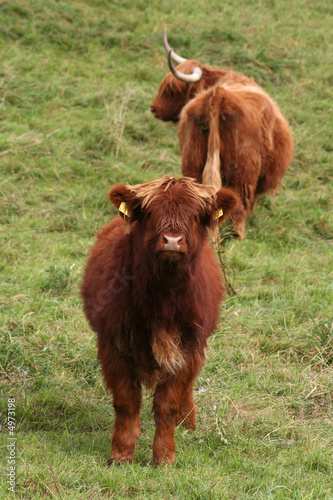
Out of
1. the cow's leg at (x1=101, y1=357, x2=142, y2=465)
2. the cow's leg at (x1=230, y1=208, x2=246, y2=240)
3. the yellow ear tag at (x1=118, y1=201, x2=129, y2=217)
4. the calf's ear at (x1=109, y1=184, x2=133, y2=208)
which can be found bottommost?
the cow's leg at (x1=230, y1=208, x2=246, y2=240)

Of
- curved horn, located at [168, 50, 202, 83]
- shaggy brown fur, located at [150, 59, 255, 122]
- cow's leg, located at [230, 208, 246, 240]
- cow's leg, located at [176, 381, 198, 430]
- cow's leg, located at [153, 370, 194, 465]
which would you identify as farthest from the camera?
shaggy brown fur, located at [150, 59, 255, 122]

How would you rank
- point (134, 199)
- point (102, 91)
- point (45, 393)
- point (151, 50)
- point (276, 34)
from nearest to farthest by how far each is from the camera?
point (134, 199) → point (45, 393) → point (102, 91) → point (151, 50) → point (276, 34)

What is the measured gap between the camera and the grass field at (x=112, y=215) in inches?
133

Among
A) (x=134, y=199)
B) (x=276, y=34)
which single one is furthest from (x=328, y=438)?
(x=276, y=34)

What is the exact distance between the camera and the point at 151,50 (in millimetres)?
11273

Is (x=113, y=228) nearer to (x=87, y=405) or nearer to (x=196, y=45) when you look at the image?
(x=87, y=405)

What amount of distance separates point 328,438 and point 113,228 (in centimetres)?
170

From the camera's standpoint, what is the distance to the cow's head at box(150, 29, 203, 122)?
827 cm

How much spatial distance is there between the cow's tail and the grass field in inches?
27.7

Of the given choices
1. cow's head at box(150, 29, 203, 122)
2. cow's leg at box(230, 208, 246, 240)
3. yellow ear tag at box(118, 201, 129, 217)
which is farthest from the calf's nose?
cow's head at box(150, 29, 203, 122)

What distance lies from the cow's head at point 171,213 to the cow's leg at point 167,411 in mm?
693

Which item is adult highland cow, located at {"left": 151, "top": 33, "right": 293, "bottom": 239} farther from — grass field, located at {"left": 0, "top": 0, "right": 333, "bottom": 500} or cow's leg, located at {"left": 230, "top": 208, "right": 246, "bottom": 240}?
grass field, located at {"left": 0, "top": 0, "right": 333, "bottom": 500}

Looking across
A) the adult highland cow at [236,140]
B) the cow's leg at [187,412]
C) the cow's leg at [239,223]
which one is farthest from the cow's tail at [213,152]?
the cow's leg at [187,412]

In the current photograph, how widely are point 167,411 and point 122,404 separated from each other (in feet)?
0.79
